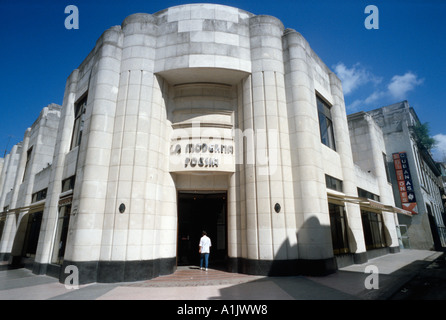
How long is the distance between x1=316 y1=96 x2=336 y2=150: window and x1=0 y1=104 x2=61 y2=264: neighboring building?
1859 cm

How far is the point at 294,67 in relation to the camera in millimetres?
13148

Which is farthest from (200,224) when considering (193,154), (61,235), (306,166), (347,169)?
(347,169)

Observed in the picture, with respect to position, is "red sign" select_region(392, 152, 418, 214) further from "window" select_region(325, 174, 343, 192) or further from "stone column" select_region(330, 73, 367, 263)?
"window" select_region(325, 174, 343, 192)

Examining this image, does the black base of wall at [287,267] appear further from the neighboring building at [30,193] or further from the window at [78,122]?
the neighboring building at [30,193]

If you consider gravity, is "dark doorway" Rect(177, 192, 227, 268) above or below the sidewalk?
above

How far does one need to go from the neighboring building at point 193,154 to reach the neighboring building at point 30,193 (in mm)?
5630

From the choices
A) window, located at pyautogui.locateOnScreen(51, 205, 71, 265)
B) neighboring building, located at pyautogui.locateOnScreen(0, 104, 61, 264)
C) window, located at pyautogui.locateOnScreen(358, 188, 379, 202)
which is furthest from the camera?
window, located at pyautogui.locateOnScreen(358, 188, 379, 202)

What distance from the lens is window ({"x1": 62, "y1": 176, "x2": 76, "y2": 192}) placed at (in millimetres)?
13208

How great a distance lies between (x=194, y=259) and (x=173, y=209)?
533 centimetres

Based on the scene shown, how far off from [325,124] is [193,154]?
8991mm

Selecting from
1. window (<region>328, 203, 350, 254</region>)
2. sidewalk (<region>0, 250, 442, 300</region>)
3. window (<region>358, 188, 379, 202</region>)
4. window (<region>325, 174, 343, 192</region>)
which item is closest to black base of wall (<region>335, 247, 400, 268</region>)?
window (<region>328, 203, 350, 254</region>)

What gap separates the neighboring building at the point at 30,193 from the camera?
18203 millimetres

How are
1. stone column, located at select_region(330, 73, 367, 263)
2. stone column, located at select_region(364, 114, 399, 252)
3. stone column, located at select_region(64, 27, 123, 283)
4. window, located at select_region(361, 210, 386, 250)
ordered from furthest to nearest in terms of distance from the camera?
stone column, located at select_region(364, 114, 399, 252)
window, located at select_region(361, 210, 386, 250)
stone column, located at select_region(330, 73, 367, 263)
stone column, located at select_region(64, 27, 123, 283)

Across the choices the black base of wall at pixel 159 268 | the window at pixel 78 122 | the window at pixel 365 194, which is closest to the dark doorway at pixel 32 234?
the black base of wall at pixel 159 268
